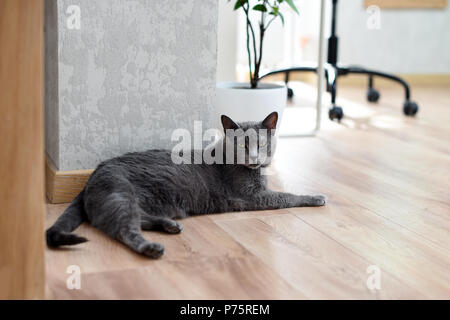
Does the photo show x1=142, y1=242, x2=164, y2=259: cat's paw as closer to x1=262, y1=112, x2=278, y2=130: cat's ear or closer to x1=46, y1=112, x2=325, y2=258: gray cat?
x1=46, y1=112, x2=325, y2=258: gray cat

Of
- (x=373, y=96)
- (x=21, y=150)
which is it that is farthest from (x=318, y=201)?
(x=373, y=96)

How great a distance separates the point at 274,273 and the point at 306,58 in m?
3.74

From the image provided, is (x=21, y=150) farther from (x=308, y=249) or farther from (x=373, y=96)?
(x=373, y=96)

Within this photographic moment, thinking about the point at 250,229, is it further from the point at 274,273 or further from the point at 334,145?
the point at 334,145

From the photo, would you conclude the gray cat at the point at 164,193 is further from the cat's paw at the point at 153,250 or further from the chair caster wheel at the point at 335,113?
the chair caster wheel at the point at 335,113

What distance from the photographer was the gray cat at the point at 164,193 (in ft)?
4.72

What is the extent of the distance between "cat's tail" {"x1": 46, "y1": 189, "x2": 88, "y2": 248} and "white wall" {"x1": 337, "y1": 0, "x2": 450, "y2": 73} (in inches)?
146

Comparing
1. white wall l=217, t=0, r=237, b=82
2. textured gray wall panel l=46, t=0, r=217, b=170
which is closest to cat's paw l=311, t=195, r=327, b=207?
textured gray wall panel l=46, t=0, r=217, b=170

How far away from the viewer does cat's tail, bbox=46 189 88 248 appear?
137 cm

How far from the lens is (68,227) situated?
1457mm

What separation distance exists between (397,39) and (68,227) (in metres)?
4.09

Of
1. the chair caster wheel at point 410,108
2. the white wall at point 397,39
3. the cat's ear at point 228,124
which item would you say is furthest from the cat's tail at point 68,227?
the white wall at point 397,39

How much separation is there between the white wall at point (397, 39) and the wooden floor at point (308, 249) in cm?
267
